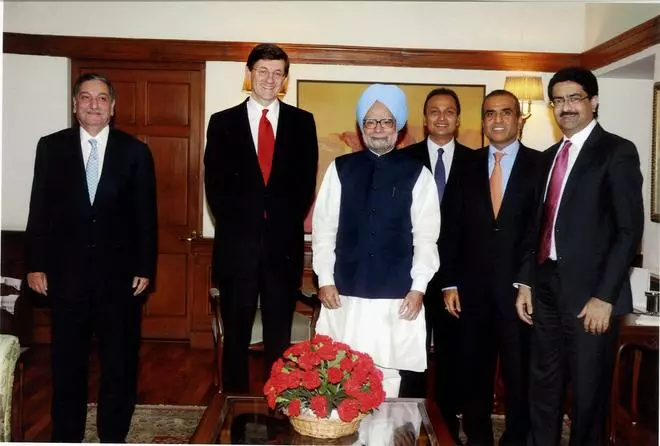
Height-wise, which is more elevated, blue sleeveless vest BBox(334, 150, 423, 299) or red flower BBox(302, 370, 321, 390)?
blue sleeveless vest BBox(334, 150, 423, 299)

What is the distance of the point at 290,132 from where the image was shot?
3.06 meters

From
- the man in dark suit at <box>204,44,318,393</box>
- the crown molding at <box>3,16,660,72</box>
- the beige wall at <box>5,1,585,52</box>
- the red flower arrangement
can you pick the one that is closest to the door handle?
the crown molding at <box>3,16,660,72</box>

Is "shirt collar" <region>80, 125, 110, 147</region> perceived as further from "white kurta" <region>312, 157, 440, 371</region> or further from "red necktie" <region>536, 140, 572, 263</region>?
"red necktie" <region>536, 140, 572, 263</region>

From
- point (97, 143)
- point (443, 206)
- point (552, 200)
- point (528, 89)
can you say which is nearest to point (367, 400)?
point (552, 200)

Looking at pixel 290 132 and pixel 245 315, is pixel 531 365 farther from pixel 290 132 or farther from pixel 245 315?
pixel 290 132

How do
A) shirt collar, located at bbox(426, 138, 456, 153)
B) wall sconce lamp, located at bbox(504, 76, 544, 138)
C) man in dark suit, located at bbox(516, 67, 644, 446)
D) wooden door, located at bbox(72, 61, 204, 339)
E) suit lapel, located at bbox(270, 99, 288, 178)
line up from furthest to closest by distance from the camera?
wooden door, located at bbox(72, 61, 204, 339), wall sconce lamp, located at bbox(504, 76, 544, 138), shirt collar, located at bbox(426, 138, 456, 153), suit lapel, located at bbox(270, 99, 288, 178), man in dark suit, located at bbox(516, 67, 644, 446)

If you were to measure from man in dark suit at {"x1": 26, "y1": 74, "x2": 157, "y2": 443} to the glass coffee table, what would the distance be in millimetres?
707

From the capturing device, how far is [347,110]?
5.37 m

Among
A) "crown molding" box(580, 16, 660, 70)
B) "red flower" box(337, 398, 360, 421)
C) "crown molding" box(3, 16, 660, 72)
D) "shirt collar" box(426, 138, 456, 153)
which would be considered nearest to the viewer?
"red flower" box(337, 398, 360, 421)

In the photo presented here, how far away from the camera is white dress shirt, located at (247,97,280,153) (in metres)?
3.04

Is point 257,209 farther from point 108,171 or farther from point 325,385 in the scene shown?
point 325,385

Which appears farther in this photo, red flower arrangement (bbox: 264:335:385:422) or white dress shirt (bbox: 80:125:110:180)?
white dress shirt (bbox: 80:125:110:180)

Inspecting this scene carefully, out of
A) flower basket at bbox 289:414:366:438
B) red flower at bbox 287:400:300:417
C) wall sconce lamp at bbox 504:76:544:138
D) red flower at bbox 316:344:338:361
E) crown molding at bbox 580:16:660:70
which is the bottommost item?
flower basket at bbox 289:414:366:438

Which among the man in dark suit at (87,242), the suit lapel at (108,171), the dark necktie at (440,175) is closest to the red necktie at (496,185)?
the dark necktie at (440,175)
